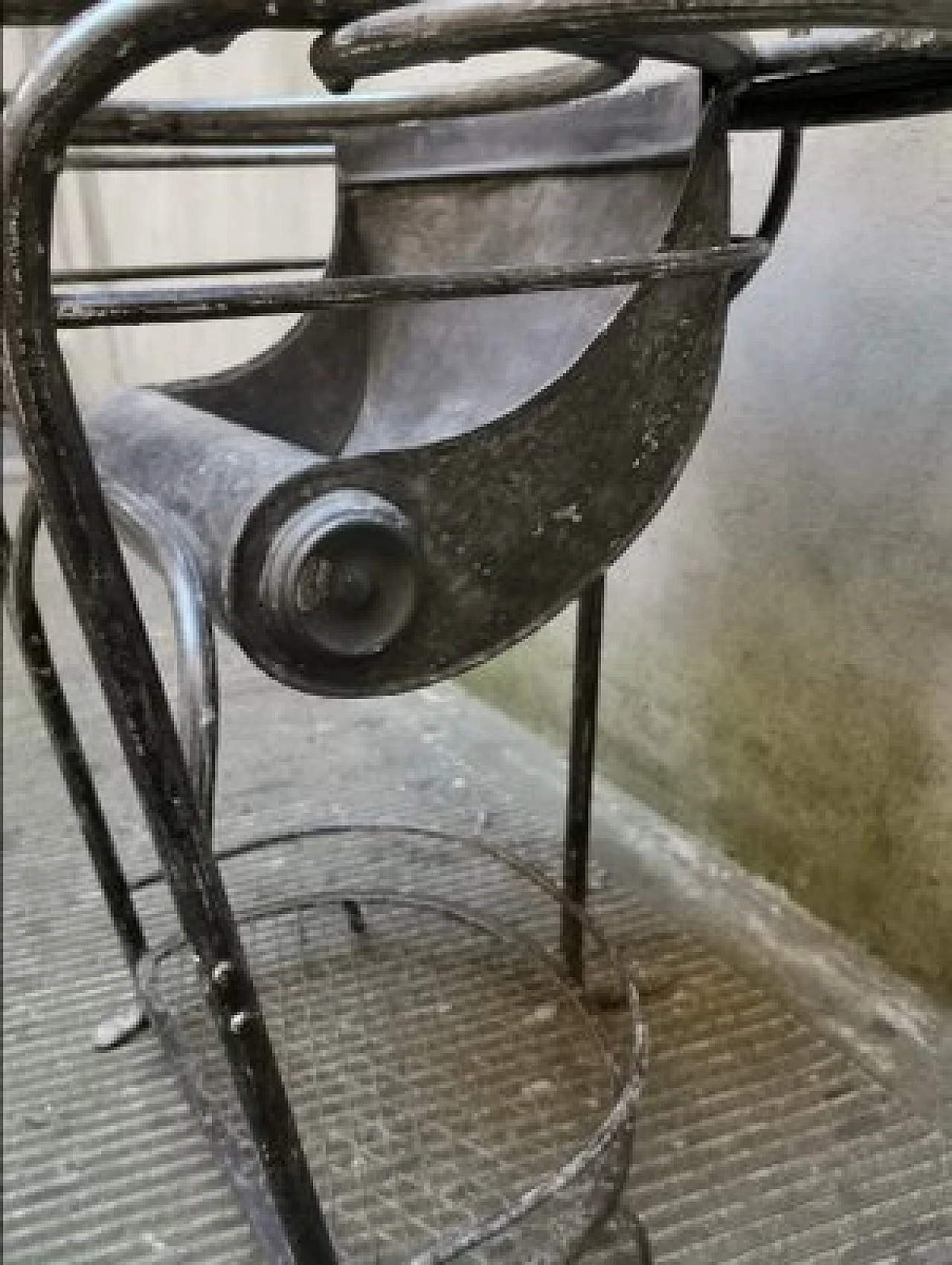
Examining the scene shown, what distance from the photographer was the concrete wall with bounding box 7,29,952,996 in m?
1.14

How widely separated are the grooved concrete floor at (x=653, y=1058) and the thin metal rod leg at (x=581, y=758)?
11 centimetres

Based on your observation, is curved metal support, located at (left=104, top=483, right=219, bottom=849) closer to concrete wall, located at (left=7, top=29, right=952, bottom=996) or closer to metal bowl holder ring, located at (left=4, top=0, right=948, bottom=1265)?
metal bowl holder ring, located at (left=4, top=0, right=948, bottom=1265)

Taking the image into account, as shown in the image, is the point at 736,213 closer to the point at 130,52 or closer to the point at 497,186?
the point at 497,186

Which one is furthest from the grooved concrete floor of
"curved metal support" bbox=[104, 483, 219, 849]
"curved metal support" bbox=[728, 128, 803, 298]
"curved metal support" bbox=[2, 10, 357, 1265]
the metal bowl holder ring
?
"curved metal support" bbox=[728, 128, 803, 298]

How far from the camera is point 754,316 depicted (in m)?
1.32

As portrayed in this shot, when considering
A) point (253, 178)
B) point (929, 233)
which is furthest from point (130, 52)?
point (253, 178)

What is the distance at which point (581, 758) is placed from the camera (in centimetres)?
115

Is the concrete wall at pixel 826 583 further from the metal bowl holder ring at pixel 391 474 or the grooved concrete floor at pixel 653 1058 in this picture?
the metal bowl holder ring at pixel 391 474

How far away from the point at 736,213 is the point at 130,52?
0.97m

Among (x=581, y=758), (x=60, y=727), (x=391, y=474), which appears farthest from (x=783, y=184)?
(x=60, y=727)

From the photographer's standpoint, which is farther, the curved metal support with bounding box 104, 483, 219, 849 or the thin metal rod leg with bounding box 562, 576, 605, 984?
the thin metal rod leg with bounding box 562, 576, 605, 984

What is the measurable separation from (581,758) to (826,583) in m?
0.33

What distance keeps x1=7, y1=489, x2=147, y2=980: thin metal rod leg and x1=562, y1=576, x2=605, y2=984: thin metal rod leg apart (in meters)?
0.44

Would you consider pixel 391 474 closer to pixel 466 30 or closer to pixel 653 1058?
pixel 466 30
